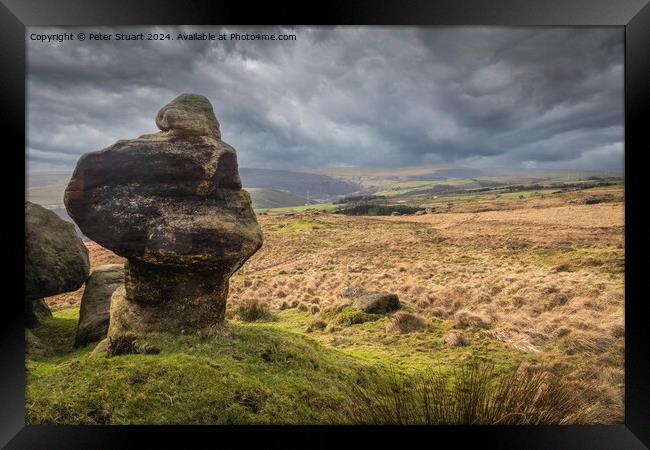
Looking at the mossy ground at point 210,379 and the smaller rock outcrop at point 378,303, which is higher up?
the smaller rock outcrop at point 378,303

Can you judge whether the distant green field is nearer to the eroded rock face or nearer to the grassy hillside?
the grassy hillside

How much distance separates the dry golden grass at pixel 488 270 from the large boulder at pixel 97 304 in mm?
1546

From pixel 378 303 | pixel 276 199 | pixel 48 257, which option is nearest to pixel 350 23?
pixel 276 199

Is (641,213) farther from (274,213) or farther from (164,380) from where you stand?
(164,380)

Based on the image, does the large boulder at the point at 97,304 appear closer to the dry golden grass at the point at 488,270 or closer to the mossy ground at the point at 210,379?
the mossy ground at the point at 210,379

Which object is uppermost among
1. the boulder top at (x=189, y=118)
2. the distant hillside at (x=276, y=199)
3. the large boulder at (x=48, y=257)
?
the boulder top at (x=189, y=118)

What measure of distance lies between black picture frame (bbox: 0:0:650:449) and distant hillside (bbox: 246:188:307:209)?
317 cm

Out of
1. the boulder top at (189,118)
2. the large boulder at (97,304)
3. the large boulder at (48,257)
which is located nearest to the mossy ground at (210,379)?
the large boulder at (97,304)

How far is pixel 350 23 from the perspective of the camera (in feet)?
18.0

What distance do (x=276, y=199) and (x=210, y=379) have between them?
391 cm

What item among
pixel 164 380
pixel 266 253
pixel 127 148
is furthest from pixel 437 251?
pixel 127 148

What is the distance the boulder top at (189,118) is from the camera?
542cm

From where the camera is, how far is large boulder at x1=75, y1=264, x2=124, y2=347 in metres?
6.30

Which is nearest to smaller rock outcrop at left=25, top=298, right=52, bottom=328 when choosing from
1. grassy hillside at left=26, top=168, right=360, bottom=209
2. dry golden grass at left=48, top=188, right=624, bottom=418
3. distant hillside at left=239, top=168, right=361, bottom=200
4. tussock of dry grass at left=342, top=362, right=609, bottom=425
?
dry golden grass at left=48, top=188, right=624, bottom=418
